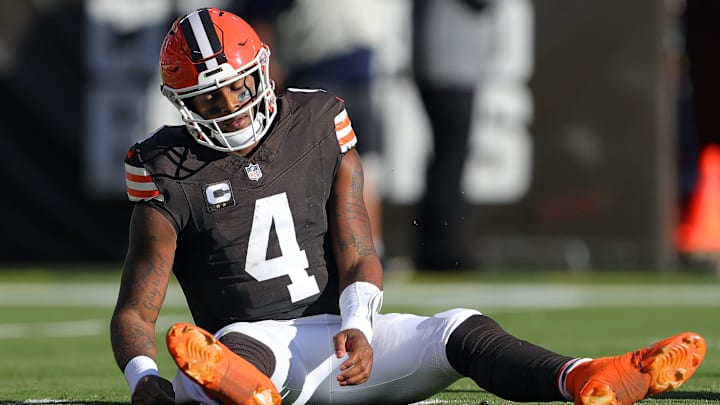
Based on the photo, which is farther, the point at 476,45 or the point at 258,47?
the point at 476,45

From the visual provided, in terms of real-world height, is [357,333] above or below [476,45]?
above

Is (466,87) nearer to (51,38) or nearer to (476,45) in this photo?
(476,45)

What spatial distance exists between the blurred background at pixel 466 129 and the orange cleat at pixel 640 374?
6.08 m

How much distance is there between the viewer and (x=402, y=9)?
A: 31.6 ft

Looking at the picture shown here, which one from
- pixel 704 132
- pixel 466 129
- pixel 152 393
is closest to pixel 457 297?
pixel 466 129

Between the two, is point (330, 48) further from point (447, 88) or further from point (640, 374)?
point (640, 374)

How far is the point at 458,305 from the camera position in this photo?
7.66m

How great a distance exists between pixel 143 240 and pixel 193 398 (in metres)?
0.44

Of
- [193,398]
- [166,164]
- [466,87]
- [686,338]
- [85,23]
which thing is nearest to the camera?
[686,338]

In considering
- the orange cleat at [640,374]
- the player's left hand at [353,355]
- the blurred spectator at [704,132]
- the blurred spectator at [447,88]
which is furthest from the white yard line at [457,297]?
the orange cleat at [640,374]

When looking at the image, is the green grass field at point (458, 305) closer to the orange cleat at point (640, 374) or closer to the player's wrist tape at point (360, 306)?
the player's wrist tape at point (360, 306)

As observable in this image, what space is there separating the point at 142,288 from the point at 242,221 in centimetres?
33

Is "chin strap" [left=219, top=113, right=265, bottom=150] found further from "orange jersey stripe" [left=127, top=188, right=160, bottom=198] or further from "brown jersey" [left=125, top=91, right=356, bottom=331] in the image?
"orange jersey stripe" [left=127, top=188, right=160, bottom=198]

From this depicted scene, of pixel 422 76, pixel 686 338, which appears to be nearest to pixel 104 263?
pixel 422 76
